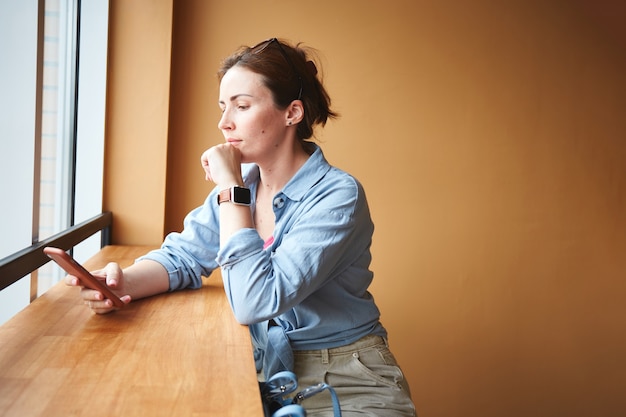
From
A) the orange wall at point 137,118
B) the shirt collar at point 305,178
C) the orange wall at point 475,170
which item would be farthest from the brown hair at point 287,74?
the orange wall at point 475,170

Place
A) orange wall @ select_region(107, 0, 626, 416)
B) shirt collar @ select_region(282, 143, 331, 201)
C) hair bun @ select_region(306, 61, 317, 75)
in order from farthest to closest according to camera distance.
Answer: orange wall @ select_region(107, 0, 626, 416)
hair bun @ select_region(306, 61, 317, 75)
shirt collar @ select_region(282, 143, 331, 201)

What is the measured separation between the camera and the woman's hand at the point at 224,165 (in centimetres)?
167

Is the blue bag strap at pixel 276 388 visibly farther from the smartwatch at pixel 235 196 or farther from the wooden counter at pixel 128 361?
the smartwatch at pixel 235 196

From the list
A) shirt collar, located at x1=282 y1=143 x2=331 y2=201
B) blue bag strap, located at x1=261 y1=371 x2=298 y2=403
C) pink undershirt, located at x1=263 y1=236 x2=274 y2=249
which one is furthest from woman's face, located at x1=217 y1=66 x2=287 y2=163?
blue bag strap, located at x1=261 y1=371 x2=298 y2=403

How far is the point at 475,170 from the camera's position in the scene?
3.05 metres

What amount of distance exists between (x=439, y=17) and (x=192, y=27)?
1.02 m

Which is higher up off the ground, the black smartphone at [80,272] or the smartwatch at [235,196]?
the smartwatch at [235,196]

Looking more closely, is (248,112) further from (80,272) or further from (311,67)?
(80,272)

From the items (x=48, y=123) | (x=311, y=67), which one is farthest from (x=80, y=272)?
(x=48, y=123)

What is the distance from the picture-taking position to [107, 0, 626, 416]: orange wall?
2.83m

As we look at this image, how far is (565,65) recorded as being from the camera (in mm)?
3115

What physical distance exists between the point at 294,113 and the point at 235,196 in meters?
0.31

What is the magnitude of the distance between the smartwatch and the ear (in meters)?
0.26

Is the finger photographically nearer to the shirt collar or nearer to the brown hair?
the shirt collar
